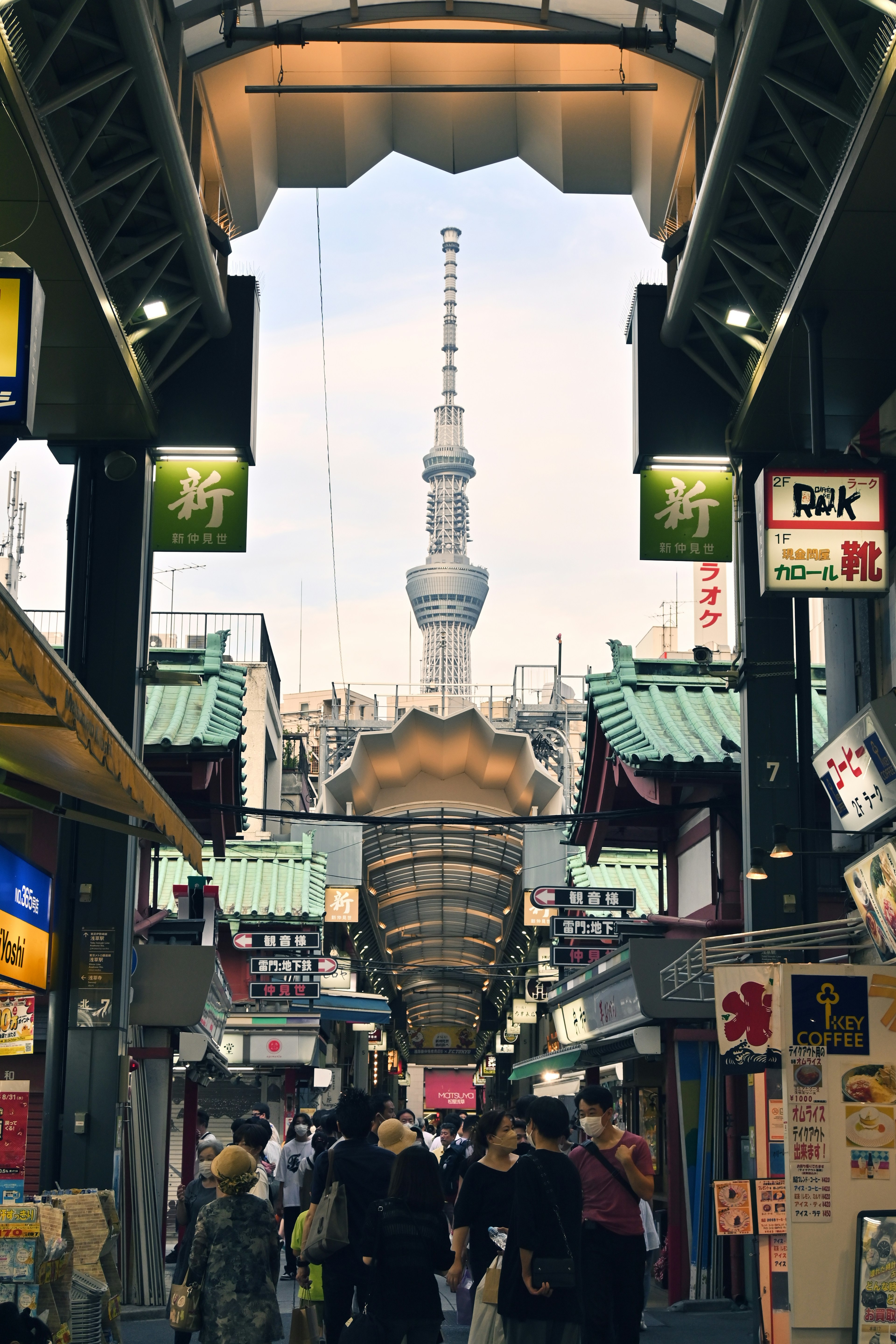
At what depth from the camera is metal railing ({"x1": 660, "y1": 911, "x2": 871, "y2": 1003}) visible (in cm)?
1080

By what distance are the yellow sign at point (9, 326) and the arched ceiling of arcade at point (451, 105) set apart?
5.90 metres

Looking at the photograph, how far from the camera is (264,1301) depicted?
296 inches

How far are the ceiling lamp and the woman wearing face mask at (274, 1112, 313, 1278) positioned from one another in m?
6.33

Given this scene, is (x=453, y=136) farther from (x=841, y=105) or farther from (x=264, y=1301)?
(x=264, y=1301)

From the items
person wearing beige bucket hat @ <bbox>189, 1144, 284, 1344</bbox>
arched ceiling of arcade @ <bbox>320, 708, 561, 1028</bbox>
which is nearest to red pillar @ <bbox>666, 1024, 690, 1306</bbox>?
person wearing beige bucket hat @ <bbox>189, 1144, 284, 1344</bbox>

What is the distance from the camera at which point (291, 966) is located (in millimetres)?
24156

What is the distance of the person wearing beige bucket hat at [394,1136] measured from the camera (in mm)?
9422

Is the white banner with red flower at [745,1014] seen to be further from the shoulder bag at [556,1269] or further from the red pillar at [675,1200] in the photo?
the red pillar at [675,1200]

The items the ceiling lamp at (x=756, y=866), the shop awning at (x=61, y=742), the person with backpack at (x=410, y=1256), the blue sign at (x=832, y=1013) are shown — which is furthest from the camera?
the ceiling lamp at (x=756, y=866)

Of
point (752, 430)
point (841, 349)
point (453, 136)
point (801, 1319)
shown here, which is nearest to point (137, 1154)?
point (801, 1319)

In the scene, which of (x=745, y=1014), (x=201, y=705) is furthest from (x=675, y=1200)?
(x=201, y=705)

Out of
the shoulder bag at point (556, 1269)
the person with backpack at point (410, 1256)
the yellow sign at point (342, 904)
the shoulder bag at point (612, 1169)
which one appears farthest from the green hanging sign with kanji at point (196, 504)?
Answer: the yellow sign at point (342, 904)

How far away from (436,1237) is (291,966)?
1703 centimetres

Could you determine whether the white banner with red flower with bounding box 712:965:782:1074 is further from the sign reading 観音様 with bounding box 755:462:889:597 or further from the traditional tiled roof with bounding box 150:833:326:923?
the traditional tiled roof with bounding box 150:833:326:923
